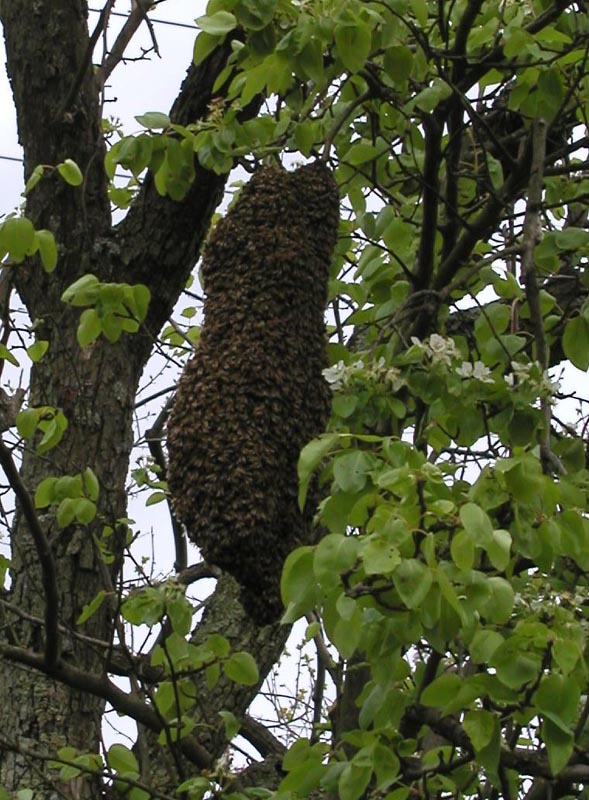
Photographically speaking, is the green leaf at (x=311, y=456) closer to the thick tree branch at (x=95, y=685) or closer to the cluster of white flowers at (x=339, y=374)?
the cluster of white flowers at (x=339, y=374)

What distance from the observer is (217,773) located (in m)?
2.63

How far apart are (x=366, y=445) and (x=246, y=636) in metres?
1.32

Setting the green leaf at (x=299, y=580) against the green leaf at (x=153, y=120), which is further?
the green leaf at (x=153, y=120)

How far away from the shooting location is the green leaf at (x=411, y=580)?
5.80ft

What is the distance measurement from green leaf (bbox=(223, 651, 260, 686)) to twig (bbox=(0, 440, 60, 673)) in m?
0.36

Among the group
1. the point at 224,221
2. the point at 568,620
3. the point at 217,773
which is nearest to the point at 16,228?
the point at 224,221

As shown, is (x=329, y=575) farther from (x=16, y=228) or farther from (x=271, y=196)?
(x=16, y=228)

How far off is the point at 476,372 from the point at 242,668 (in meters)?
0.87

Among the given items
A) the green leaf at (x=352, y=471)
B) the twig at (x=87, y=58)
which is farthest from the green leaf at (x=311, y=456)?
the twig at (x=87, y=58)

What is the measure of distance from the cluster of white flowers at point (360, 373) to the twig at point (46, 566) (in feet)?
2.45

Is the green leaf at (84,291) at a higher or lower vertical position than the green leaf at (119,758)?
higher

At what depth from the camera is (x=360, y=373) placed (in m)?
2.20

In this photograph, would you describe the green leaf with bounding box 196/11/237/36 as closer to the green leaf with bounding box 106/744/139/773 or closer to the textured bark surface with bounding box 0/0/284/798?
the textured bark surface with bounding box 0/0/284/798

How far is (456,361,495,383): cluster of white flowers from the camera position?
2.29 metres
